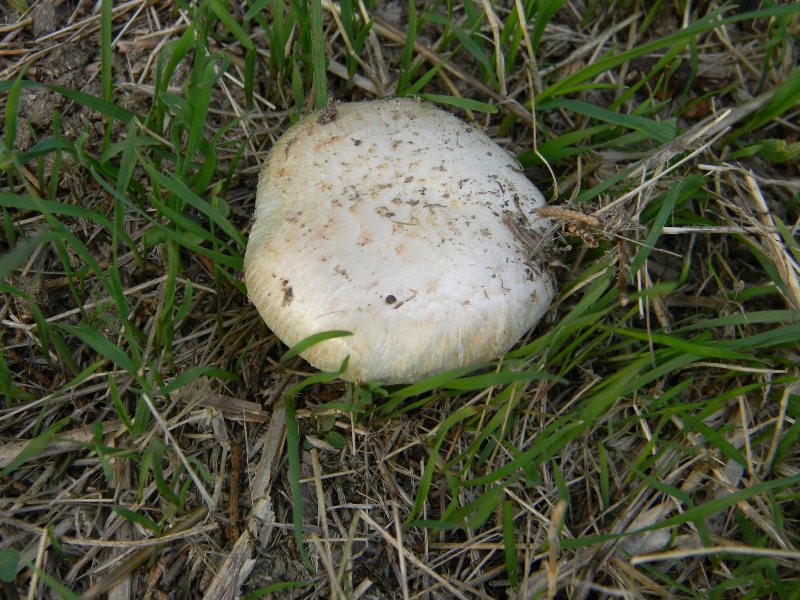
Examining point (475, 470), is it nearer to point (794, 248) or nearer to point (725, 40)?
point (794, 248)

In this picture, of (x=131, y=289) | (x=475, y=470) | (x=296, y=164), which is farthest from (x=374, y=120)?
(x=475, y=470)

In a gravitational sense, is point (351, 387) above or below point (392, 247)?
below

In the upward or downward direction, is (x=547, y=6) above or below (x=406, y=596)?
above

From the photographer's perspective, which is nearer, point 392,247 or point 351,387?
point 392,247
